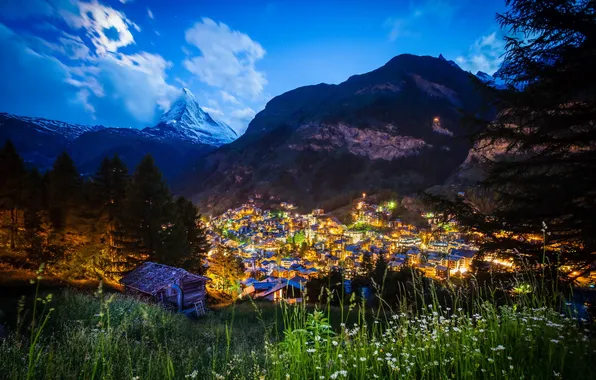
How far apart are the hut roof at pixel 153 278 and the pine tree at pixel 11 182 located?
41.8 feet

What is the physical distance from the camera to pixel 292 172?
602 feet

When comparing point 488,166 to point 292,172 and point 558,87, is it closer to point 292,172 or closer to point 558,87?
point 558,87

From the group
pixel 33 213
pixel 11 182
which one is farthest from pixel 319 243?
pixel 11 182

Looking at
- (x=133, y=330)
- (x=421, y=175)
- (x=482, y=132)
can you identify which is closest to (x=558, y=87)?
(x=482, y=132)

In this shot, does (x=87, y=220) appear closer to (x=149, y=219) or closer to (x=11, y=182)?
(x=149, y=219)

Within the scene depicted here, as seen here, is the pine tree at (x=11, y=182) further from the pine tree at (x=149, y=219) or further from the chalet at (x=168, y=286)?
the chalet at (x=168, y=286)

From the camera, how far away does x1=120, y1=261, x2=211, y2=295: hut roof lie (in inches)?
688

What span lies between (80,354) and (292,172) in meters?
180

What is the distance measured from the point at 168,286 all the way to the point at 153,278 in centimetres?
126

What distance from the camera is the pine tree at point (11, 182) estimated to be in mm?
22081

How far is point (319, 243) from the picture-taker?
7888cm

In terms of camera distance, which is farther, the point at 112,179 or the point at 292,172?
the point at 292,172

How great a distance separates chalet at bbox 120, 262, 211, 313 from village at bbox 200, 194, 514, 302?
370 inches

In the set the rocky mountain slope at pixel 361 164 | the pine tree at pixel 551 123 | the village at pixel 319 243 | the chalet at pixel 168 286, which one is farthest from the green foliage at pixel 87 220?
the rocky mountain slope at pixel 361 164
